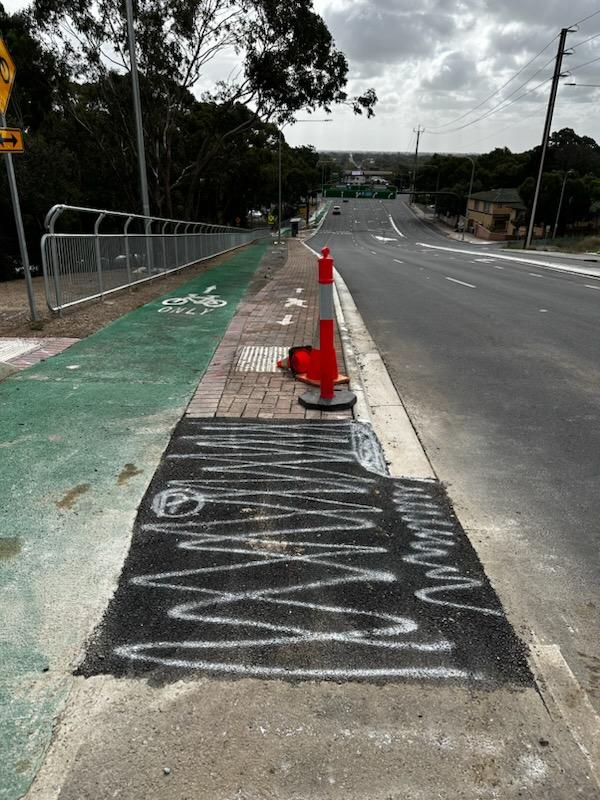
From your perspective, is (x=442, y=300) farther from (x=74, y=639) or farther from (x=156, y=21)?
(x=156, y=21)

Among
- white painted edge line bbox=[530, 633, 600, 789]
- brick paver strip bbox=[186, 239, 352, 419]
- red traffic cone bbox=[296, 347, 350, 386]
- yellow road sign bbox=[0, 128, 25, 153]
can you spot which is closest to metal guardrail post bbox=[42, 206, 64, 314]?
yellow road sign bbox=[0, 128, 25, 153]

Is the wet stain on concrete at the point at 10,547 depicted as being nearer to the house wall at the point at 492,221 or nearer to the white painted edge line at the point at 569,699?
the white painted edge line at the point at 569,699

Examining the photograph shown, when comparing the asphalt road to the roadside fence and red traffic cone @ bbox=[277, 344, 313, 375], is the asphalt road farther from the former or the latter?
the roadside fence

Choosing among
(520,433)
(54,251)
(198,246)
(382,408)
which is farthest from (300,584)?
(198,246)

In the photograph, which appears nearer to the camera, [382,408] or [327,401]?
[327,401]

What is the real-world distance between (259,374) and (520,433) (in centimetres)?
255

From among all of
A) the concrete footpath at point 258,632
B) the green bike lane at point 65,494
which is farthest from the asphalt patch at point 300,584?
the green bike lane at point 65,494

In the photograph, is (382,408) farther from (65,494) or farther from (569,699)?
(569,699)

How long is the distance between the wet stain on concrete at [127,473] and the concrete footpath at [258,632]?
22mm

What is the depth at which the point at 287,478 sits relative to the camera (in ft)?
11.9

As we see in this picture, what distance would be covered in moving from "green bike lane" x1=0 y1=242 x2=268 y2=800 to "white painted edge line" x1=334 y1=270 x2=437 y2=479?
63.0 inches

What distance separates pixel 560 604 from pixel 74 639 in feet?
Answer: 6.83

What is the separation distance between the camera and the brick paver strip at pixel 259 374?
4.80 meters

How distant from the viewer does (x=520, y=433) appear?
4.61 m
